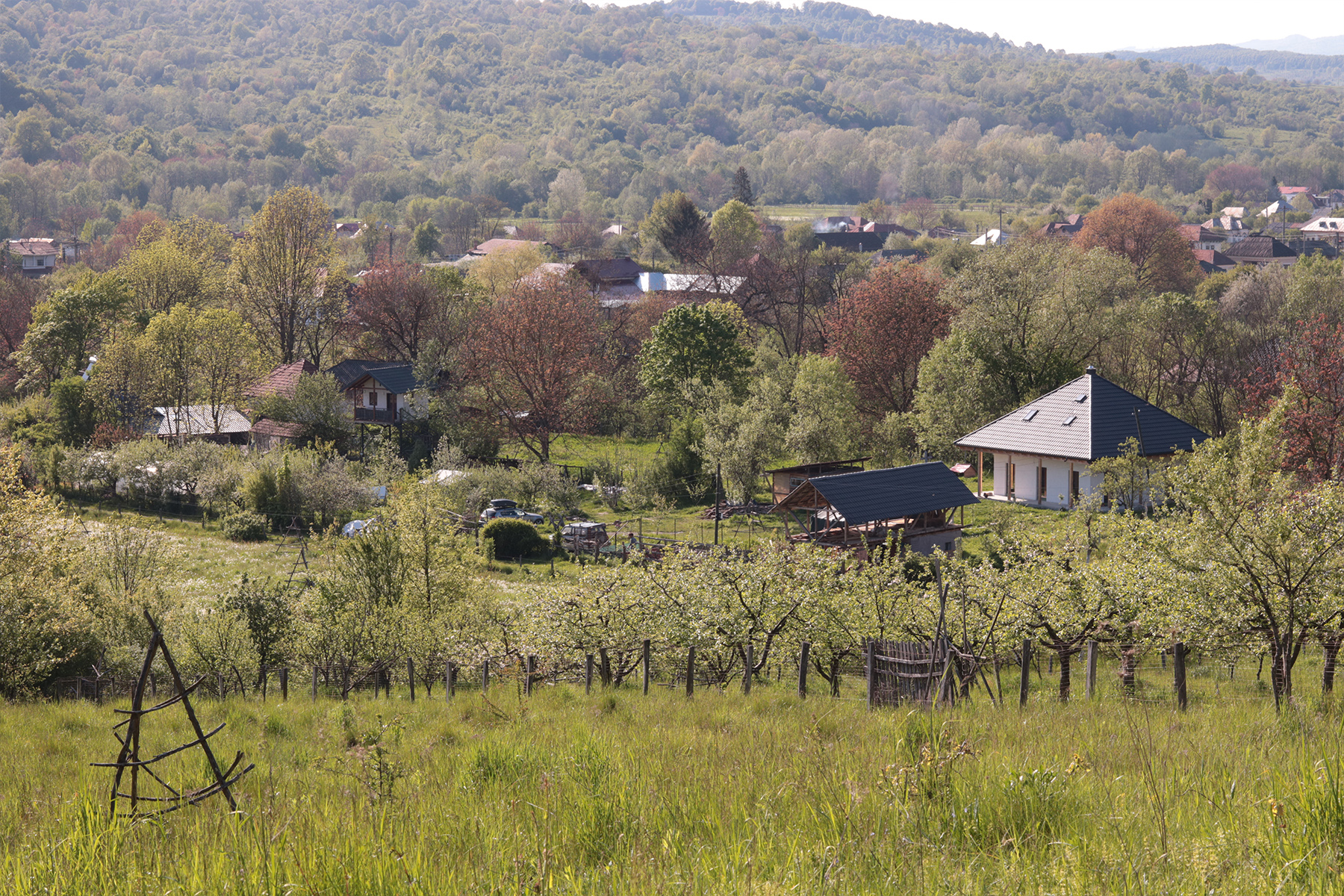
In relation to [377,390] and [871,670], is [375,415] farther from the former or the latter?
[871,670]

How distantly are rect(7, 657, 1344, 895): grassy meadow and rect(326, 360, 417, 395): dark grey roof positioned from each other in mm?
57257

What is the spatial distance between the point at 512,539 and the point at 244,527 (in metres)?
14.1

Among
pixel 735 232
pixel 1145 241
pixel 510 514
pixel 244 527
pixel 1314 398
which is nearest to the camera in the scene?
pixel 1314 398

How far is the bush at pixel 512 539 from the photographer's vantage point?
42531mm

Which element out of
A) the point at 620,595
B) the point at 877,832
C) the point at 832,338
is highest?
the point at 832,338

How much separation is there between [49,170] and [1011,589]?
203m

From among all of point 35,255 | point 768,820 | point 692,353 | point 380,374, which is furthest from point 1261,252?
point 35,255

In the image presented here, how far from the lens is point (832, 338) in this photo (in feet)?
194

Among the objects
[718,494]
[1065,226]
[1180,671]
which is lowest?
[718,494]

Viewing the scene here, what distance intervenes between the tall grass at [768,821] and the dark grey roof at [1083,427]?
119ft

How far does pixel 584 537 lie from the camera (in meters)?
42.4

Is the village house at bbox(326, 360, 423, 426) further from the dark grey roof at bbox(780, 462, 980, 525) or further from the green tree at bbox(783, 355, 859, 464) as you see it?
the dark grey roof at bbox(780, 462, 980, 525)

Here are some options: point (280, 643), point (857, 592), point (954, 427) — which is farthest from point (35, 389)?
point (857, 592)

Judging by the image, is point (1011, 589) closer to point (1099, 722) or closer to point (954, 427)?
point (1099, 722)
